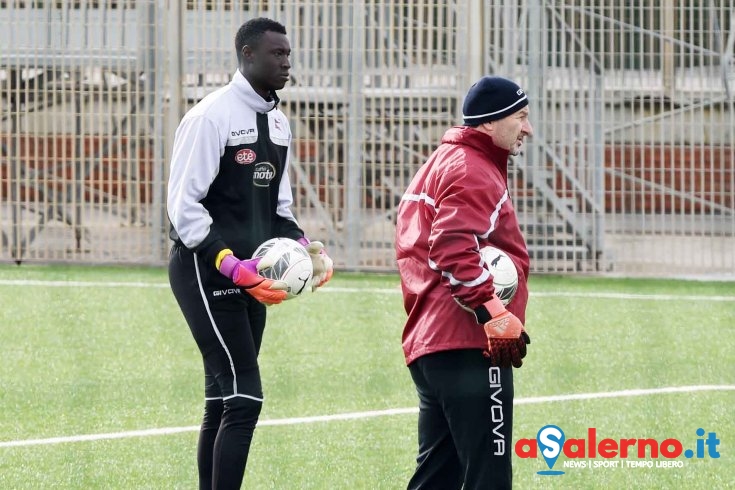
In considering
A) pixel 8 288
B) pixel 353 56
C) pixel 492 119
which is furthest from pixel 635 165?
pixel 492 119

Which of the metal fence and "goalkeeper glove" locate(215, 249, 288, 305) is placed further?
the metal fence

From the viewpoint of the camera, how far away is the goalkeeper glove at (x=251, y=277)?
5219 mm

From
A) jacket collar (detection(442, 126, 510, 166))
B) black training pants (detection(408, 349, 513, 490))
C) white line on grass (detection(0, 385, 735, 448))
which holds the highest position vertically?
jacket collar (detection(442, 126, 510, 166))

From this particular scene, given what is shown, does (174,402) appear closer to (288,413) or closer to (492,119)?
(288,413)

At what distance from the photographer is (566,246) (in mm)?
13531

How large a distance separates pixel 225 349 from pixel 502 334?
1216 mm

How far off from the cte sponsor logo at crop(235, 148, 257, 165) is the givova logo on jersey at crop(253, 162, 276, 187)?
0.12ft

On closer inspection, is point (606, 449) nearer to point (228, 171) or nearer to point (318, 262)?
point (318, 262)

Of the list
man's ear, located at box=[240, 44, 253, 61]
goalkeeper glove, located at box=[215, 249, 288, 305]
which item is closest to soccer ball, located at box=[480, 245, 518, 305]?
goalkeeper glove, located at box=[215, 249, 288, 305]

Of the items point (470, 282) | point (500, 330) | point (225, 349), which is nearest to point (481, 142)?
point (470, 282)

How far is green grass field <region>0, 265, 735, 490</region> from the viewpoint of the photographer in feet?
21.5

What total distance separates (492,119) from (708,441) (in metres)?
2.92

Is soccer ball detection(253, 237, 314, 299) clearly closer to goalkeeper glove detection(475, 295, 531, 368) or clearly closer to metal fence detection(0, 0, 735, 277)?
goalkeeper glove detection(475, 295, 531, 368)

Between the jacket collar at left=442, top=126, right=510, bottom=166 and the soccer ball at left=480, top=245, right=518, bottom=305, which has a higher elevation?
the jacket collar at left=442, top=126, right=510, bottom=166
